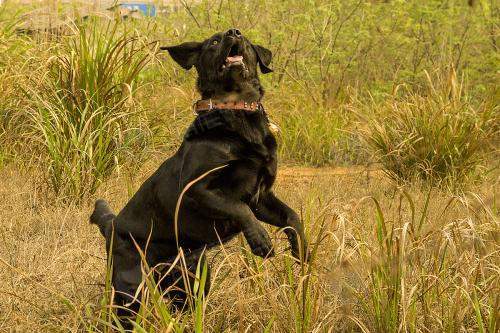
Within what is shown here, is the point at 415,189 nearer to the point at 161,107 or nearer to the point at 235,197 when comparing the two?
the point at 161,107

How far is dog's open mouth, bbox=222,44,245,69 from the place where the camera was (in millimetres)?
3590

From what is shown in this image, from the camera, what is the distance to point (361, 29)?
10.7m

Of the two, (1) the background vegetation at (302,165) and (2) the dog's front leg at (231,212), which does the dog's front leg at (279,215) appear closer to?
(1) the background vegetation at (302,165)

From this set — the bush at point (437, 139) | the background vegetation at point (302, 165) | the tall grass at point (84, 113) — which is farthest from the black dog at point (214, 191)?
the bush at point (437, 139)

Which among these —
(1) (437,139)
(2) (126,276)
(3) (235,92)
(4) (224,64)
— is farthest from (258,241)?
(1) (437,139)

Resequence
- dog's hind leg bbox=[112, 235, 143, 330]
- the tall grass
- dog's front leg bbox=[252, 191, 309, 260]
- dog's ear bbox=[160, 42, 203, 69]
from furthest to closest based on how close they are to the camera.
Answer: the tall grass, dog's ear bbox=[160, 42, 203, 69], dog's front leg bbox=[252, 191, 309, 260], dog's hind leg bbox=[112, 235, 143, 330]

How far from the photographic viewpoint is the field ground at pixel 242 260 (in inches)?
123

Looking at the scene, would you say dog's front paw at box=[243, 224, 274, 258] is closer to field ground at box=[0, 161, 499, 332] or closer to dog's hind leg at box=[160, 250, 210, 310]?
field ground at box=[0, 161, 499, 332]

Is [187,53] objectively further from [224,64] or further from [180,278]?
[180,278]

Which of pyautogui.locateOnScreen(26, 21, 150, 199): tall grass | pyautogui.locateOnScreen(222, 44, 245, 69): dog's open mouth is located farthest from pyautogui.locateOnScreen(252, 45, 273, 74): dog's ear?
pyautogui.locateOnScreen(26, 21, 150, 199): tall grass

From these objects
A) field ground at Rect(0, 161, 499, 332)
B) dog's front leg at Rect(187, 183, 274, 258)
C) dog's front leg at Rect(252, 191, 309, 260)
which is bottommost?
field ground at Rect(0, 161, 499, 332)

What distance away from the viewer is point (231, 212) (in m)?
3.16

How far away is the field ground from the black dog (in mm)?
156

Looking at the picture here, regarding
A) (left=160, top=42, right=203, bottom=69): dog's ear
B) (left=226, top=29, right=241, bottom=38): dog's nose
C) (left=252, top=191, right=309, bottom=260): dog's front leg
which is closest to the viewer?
(left=252, top=191, right=309, bottom=260): dog's front leg
